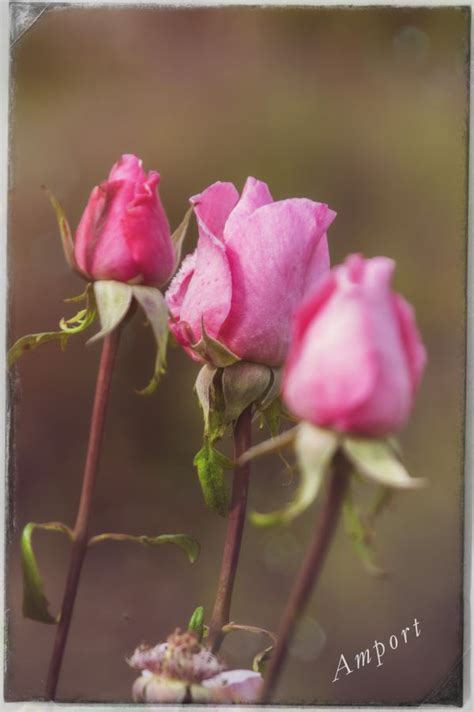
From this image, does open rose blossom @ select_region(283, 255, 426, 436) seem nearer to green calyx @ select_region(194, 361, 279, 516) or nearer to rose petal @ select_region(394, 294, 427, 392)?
rose petal @ select_region(394, 294, 427, 392)

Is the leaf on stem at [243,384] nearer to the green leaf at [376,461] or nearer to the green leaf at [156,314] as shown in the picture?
the green leaf at [156,314]

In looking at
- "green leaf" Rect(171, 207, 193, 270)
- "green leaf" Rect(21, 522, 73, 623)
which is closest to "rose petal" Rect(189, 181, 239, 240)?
"green leaf" Rect(171, 207, 193, 270)

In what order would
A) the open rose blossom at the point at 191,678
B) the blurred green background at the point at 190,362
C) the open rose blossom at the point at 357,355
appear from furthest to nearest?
the blurred green background at the point at 190,362, the open rose blossom at the point at 191,678, the open rose blossom at the point at 357,355

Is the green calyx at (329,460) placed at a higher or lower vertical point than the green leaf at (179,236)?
lower

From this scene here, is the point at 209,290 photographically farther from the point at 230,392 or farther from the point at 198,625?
the point at 198,625

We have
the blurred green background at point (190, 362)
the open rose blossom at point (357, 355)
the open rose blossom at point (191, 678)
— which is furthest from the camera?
the blurred green background at point (190, 362)

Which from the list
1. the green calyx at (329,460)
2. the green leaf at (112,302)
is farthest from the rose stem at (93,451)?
the green calyx at (329,460)

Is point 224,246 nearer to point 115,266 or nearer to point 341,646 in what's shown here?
point 115,266

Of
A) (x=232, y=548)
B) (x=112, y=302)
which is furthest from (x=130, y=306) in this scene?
(x=232, y=548)
